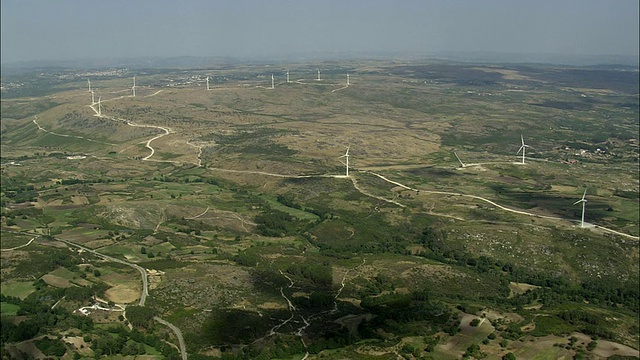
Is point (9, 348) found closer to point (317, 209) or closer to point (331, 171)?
point (317, 209)

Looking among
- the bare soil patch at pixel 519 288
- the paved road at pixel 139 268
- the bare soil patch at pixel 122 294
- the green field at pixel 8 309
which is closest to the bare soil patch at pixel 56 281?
the green field at pixel 8 309

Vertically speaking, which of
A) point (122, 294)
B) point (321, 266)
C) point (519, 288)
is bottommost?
point (519, 288)

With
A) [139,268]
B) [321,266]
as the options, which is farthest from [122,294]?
[321,266]

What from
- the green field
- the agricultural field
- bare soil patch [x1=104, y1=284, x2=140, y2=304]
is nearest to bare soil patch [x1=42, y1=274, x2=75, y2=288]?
the agricultural field

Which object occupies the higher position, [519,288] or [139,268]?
[139,268]

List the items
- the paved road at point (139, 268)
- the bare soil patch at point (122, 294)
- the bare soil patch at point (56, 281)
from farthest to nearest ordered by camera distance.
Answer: the bare soil patch at point (56, 281) < the paved road at point (139, 268) < the bare soil patch at point (122, 294)

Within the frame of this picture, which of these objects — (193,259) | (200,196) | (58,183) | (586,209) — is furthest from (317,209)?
(58,183)

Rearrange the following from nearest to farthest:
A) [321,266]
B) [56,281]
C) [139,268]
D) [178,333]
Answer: [178,333] < [56,281] < [139,268] < [321,266]

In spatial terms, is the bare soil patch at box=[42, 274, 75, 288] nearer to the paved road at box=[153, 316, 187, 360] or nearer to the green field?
the green field

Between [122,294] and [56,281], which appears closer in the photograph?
[122,294]

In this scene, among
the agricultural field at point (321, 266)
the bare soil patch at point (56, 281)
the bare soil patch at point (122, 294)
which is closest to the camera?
the agricultural field at point (321, 266)

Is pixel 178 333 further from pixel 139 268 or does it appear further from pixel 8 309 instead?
pixel 8 309

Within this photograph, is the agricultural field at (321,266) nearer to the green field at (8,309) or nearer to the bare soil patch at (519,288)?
the green field at (8,309)
